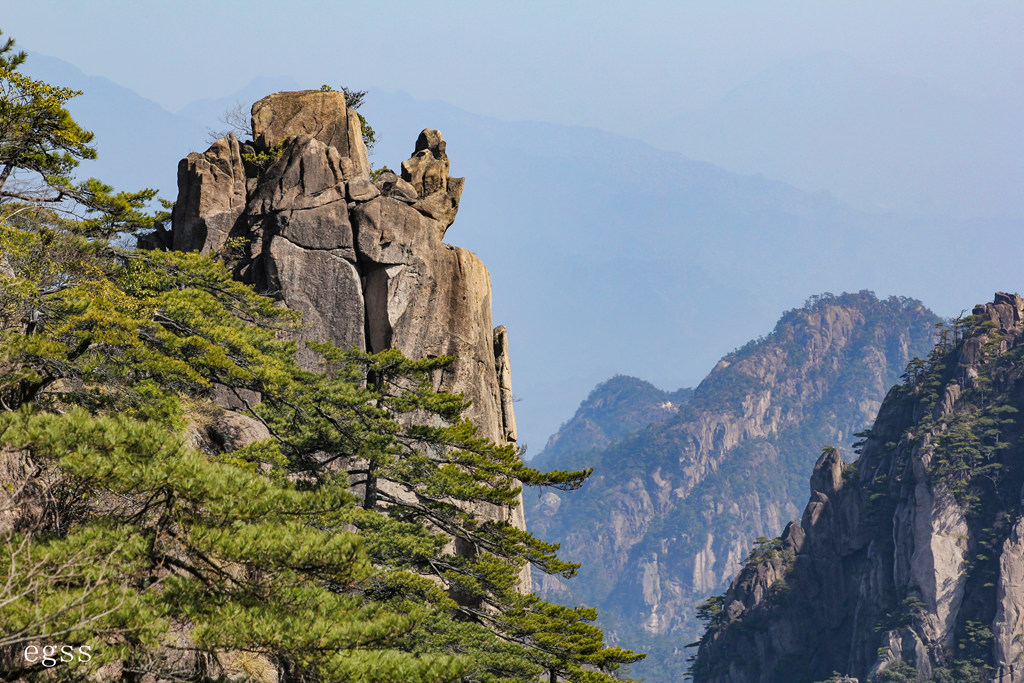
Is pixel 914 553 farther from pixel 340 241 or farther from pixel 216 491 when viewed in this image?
pixel 216 491

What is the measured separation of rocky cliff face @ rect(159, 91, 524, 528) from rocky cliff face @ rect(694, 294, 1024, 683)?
52.4m

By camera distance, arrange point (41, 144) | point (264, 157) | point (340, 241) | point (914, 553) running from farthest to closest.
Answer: point (914, 553) → point (264, 157) → point (340, 241) → point (41, 144)

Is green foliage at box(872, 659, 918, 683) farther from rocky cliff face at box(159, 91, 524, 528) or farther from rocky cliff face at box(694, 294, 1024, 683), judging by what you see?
rocky cliff face at box(159, 91, 524, 528)

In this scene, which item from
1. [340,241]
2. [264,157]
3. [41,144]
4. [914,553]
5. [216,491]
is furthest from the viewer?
[914,553]

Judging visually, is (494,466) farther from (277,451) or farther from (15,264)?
(15,264)

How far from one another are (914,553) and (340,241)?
2386 inches

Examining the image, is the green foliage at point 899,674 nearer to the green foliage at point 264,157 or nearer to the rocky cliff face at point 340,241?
the rocky cliff face at point 340,241

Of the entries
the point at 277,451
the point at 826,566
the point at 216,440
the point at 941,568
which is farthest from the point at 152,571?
the point at 826,566

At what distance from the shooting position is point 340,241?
85.4ft

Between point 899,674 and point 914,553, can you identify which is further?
point 914,553

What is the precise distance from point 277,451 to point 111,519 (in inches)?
299

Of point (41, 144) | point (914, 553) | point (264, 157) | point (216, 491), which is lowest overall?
point (216, 491)

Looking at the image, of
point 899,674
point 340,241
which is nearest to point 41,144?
point 340,241

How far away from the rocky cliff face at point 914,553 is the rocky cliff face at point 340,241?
52392 millimetres
